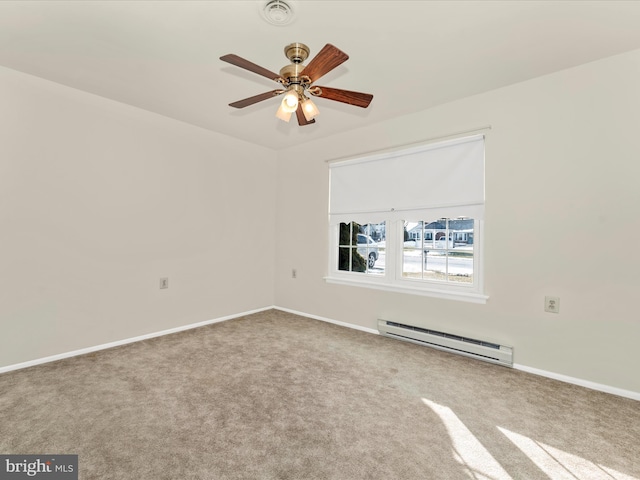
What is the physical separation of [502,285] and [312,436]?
216cm

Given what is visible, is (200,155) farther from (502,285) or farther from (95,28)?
(502,285)

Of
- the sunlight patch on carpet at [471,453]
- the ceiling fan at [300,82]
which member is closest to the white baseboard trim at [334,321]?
the sunlight patch on carpet at [471,453]

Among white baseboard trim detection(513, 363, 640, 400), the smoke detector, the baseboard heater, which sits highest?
the smoke detector

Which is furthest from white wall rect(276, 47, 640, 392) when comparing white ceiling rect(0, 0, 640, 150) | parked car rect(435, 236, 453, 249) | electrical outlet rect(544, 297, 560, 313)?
parked car rect(435, 236, 453, 249)

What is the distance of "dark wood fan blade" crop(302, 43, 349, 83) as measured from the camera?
5.15 feet

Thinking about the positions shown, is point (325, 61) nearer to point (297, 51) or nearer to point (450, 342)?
point (297, 51)

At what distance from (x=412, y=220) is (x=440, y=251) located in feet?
1.50

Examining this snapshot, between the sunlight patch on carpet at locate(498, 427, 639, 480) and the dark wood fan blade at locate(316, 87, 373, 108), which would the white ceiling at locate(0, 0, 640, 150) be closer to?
the dark wood fan blade at locate(316, 87, 373, 108)

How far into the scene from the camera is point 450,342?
9.71 ft

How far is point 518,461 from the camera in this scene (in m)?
1.56

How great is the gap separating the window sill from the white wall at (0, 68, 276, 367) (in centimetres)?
155

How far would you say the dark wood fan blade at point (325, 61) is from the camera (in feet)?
5.15

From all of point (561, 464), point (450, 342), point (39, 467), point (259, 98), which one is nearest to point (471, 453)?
point (561, 464)

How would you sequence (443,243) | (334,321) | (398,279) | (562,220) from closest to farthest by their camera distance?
(562,220)
(443,243)
(398,279)
(334,321)
